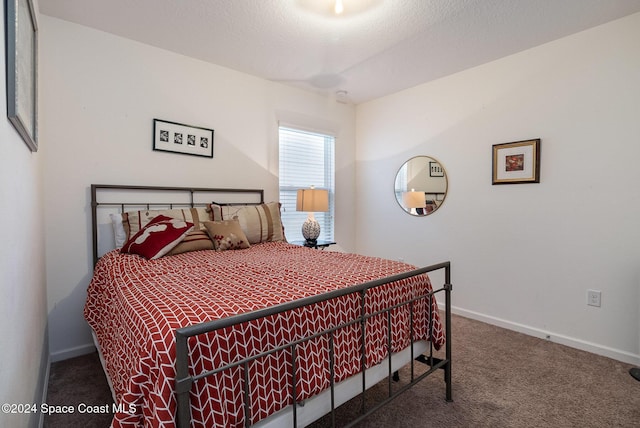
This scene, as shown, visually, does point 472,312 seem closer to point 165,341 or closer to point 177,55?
point 165,341

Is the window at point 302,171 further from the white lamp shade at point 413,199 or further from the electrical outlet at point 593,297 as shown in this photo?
the electrical outlet at point 593,297

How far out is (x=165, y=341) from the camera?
0.93 m

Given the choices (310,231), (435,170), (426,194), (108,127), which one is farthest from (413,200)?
(108,127)

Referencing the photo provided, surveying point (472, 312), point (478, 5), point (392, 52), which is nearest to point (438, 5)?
point (478, 5)

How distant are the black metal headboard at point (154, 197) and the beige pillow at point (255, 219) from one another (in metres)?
0.27

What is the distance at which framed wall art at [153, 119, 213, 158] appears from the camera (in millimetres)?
2670

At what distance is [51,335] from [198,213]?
127cm

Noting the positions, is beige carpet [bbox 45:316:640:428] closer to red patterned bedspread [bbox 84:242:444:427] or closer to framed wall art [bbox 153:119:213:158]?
red patterned bedspread [bbox 84:242:444:427]

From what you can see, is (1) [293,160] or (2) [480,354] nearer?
(2) [480,354]

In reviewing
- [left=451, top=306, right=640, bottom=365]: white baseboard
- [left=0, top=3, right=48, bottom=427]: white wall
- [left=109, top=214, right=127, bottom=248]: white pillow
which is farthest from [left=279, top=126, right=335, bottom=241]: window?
[left=0, top=3, right=48, bottom=427]: white wall

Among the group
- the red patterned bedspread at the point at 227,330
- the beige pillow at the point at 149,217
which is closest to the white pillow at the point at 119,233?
the beige pillow at the point at 149,217

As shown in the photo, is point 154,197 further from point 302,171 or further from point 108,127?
point 302,171

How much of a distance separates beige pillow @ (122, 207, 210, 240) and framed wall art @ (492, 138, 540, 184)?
8.29 ft

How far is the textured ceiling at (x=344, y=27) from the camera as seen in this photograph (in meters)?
2.09
